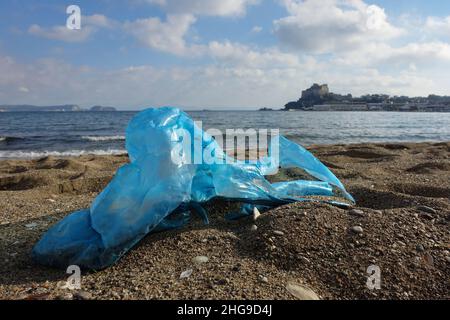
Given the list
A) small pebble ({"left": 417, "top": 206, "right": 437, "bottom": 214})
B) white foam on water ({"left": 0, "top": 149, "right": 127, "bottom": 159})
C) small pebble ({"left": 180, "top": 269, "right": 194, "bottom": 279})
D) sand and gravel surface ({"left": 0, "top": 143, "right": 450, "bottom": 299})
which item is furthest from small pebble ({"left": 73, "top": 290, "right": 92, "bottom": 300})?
white foam on water ({"left": 0, "top": 149, "right": 127, "bottom": 159})

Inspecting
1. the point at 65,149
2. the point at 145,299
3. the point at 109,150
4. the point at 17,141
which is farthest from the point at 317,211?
the point at 17,141

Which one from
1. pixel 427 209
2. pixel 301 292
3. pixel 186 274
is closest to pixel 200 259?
pixel 186 274

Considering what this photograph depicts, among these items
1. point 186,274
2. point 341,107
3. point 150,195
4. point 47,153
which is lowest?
point 47,153

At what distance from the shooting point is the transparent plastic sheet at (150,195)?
2166 mm

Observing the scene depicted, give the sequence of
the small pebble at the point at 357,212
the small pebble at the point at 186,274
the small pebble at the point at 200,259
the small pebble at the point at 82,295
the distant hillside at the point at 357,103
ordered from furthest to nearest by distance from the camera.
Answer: the distant hillside at the point at 357,103 → the small pebble at the point at 357,212 → the small pebble at the point at 200,259 → the small pebble at the point at 186,274 → the small pebble at the point at 82,295

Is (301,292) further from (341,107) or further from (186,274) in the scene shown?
(341,107)

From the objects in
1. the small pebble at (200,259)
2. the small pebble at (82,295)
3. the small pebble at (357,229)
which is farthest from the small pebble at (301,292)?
the small pebble at (82,295)

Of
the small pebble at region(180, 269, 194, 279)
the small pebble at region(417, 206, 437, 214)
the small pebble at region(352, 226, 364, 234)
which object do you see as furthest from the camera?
the small pebble at region(417, 206, 437, 214)

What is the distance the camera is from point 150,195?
2.20 metres

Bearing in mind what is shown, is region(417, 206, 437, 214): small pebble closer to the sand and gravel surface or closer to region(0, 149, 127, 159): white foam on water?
the sand and gravel surface

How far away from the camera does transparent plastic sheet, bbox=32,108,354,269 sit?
2166 mm

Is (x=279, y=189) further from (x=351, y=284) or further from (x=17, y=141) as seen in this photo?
(x=17, y=141)

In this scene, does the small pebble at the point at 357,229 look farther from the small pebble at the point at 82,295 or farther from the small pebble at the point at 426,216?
the small pebble at the point at 82,295

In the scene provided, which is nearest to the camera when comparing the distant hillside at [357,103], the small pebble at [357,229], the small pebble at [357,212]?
the small pebble at [357,229]
